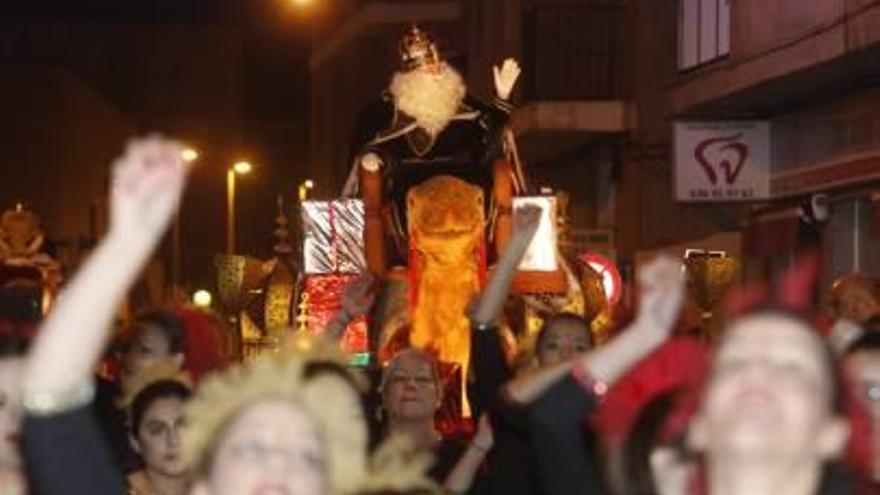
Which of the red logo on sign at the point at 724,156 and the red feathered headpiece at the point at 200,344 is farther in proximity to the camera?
the red logo on sign at the point at 724,156

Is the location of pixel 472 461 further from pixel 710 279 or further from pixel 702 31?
pixel 702 31

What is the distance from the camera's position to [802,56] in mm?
18016

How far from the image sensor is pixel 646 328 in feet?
16.1

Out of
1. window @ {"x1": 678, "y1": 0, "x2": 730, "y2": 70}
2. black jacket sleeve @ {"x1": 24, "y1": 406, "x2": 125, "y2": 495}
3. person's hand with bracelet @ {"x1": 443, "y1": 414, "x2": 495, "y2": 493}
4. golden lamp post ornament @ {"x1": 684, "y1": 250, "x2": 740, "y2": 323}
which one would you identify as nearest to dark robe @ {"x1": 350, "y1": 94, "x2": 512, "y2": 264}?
golden lamp post ornament @ {"x1": 684, "y1": 250, "x2": 740, "y2": 323}

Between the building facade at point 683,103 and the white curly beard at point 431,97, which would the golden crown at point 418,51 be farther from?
the building facade at point 683,103

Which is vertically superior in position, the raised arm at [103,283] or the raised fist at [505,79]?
the raised fist at [505,79]

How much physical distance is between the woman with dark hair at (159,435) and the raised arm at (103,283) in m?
1.79

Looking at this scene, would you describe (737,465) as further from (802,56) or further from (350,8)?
(350,8)

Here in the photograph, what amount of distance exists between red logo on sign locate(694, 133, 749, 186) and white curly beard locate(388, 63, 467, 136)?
6.01m

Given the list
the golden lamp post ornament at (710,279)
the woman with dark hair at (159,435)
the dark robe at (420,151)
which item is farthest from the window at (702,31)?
the woman with dark hair at (159,435)

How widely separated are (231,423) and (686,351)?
109 cm

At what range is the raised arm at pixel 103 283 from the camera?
412 cm

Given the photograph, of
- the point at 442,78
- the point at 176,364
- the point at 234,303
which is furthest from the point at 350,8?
the point at 176,364

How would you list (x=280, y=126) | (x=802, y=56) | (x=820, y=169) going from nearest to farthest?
(x=802, y=56), (x=820, y=169), (x=280, y=126)
